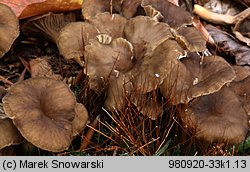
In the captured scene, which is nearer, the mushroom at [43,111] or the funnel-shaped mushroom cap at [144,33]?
the mushroom at [43,111]

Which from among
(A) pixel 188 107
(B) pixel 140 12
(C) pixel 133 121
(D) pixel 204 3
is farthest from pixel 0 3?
(D) pixel 204 3

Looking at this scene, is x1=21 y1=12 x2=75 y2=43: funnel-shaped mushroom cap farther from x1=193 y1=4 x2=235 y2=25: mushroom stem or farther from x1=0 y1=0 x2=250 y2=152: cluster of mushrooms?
x1=193 y1=4 x2=235 y2=25: mushroom stem

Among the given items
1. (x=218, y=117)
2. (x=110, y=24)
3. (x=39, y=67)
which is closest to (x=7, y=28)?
(x=39, y=67)

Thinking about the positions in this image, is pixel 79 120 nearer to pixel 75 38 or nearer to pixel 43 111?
pixel 43 111

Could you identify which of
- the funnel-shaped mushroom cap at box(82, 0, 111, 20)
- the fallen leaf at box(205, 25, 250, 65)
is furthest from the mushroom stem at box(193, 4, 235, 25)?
the funnel-shaped mushroom cap at box(82, 0, 111, 20)

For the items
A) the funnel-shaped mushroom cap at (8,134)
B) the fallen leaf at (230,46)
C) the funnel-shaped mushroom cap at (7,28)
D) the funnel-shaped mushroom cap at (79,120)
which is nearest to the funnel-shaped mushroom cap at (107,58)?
the funnel-shaped mushroom cap at (79,120)

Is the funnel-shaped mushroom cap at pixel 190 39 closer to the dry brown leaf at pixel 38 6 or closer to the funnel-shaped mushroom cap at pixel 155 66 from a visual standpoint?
the funnel-shaped mushroom cap at pixel 155 66
